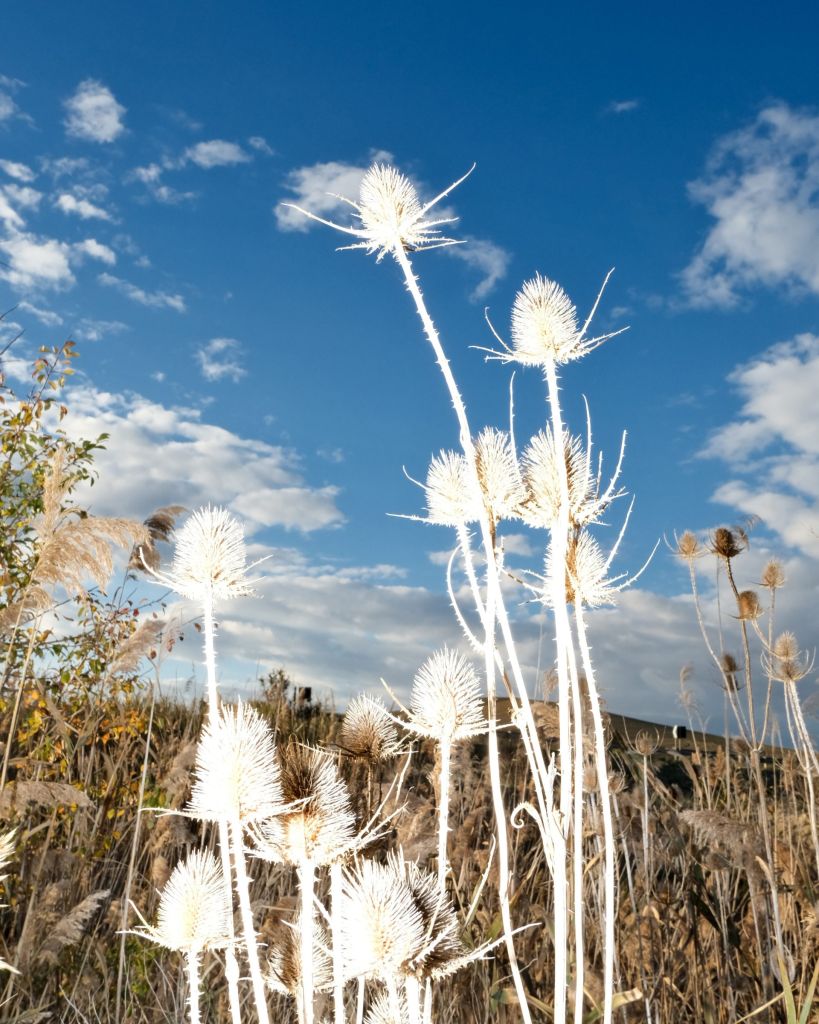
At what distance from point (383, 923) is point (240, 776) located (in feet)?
1.08

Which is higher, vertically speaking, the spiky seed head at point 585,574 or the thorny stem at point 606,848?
the spiky seed head at point 585,574

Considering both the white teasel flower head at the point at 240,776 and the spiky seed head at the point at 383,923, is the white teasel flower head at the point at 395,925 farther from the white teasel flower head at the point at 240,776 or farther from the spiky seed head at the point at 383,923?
the white teasel flower head at the point at 240,776

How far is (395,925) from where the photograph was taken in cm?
153

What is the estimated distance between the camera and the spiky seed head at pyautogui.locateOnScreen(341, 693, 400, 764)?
1888mm

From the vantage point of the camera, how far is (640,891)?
15.1 feet

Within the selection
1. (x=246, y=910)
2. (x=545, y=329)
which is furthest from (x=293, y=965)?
(x=545, y=329)

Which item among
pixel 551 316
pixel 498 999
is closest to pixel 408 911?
pixel 551 316

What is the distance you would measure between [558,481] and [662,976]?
2.59 meters

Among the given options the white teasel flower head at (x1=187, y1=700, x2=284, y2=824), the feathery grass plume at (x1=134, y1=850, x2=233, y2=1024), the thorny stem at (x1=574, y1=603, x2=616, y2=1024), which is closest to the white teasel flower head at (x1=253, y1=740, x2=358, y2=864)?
the white teasel flower head at (x1=187, y1=700, x2=284, y2=824)

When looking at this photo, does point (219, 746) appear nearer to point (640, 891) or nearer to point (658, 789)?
point (640, 891)

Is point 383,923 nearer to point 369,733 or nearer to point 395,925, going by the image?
point 395,925

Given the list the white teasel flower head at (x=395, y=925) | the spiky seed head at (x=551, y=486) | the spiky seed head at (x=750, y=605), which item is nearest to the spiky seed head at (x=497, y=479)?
the spiky seed head at (x=551, y=486)

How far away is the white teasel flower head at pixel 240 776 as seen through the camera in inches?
60.7

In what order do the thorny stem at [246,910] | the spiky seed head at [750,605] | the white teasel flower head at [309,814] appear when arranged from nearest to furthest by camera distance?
the thorny stem at [246,910] → the white teasel flower head at [309,814] → the spiky seed head at [750,605]
